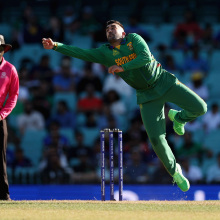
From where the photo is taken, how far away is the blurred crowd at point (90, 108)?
41.1 ft

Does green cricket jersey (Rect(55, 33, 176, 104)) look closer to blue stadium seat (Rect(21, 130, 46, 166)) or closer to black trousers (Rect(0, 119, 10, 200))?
black trousers (Rect(0, 119, 10, 200))

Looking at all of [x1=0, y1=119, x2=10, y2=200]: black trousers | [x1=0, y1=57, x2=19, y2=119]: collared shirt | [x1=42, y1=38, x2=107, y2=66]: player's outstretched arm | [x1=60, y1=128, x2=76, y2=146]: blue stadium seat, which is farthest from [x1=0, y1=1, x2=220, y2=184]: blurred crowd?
[x1=42, y1=38, x2=107, y2=66]: player's outstretched arm

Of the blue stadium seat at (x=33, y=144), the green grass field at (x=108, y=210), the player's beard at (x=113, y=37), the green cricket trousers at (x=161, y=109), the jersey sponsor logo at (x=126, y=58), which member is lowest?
the green grass field at (x=108, y=210)

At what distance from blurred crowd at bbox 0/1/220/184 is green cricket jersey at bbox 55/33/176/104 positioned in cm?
351

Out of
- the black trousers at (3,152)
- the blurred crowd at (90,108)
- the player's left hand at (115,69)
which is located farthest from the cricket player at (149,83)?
the blurred crowd at (90,108)

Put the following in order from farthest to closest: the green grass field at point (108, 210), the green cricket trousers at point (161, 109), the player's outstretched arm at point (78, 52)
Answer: the green cricket trousers at point (161, 109), the player's outstretched arm at point (78, 52), the green grass field at point (108, 210)

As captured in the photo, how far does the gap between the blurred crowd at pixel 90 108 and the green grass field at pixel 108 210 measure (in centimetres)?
331

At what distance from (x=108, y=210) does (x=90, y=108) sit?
6499 millimetres

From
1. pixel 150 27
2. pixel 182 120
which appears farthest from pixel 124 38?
pixel 150 27

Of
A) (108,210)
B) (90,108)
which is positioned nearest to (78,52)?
(108,210)

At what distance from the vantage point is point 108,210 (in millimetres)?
7797

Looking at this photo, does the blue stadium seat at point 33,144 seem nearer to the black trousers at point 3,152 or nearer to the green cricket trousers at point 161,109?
A: the black trousers at point 3,152

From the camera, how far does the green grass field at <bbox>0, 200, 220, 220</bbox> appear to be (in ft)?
23.8

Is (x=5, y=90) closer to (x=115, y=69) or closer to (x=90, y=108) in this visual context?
(x=115, y=69)
